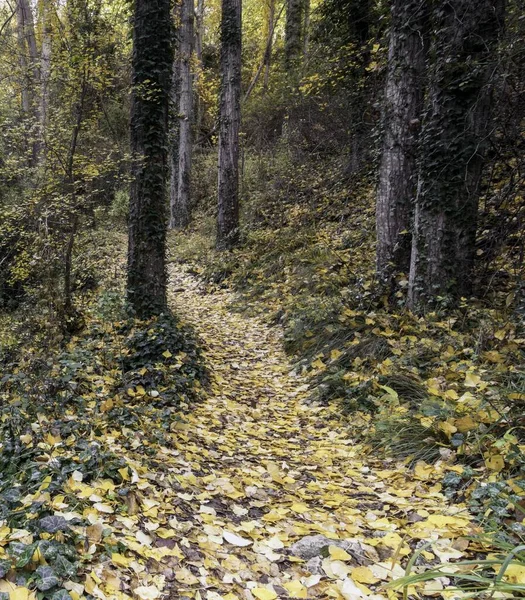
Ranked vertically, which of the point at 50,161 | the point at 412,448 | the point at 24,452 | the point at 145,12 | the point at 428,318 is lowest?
the point at 412,448

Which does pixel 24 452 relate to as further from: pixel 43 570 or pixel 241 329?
pixel 241 329

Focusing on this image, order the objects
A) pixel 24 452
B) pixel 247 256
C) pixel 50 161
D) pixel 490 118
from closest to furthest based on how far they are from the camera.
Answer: pixel 24 452 → pixel 490 118 → pixel 50 161 → pixel 247 256

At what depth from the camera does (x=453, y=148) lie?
15.8ft

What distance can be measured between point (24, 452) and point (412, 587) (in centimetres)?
232

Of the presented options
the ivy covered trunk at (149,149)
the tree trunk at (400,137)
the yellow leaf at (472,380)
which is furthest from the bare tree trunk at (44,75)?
the yellow leaf at (472,380)

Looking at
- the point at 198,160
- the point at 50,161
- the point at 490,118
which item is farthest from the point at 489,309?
the point at 198,160

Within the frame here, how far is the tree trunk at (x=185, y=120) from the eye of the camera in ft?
45.4

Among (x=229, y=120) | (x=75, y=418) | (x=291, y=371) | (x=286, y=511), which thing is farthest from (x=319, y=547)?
(x=229, y=120)

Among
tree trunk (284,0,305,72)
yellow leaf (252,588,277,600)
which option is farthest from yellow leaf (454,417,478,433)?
tree trunk (284,0,305,72)

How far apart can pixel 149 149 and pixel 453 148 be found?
3.74m

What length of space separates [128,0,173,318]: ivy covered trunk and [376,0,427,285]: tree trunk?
301 centimetres

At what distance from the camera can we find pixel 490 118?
4715 millimetres

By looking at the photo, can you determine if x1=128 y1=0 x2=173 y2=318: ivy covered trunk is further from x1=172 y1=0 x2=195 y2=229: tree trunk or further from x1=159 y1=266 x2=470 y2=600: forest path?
x1=172 y1=0 x2=195 y2=229: tree trunk

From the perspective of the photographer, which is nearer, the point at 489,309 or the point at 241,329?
the point at 489,309
